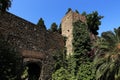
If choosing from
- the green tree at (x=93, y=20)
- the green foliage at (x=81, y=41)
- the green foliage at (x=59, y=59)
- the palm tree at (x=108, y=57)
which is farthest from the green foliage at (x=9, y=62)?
the green tree at (x=93, y=20)

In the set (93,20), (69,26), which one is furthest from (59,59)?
(93,20)

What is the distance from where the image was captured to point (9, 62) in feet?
43.6

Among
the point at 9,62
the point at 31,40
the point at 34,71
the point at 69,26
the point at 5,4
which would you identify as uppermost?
the point at 69,26

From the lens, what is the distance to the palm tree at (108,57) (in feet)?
49.4

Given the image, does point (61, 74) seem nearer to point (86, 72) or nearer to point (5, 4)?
point (86, 72)

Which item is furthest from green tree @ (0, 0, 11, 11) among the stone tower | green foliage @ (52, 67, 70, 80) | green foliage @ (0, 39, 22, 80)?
the stone tower

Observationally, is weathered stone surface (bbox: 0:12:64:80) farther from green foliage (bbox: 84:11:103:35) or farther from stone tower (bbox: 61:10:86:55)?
green foliage (bbox: 84:11:103:35)

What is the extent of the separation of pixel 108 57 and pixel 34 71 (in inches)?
203

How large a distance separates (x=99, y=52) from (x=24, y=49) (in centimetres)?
522

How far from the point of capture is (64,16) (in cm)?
2000

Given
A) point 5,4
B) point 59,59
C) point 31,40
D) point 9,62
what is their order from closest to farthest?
point 5,4 → point 9,62 → point 31,40 → point 59,59

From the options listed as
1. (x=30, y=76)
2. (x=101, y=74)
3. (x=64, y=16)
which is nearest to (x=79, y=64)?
(x=101, y=74)

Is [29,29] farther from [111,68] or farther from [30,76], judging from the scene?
[111,68]

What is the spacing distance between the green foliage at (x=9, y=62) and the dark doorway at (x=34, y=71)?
2.22 m
